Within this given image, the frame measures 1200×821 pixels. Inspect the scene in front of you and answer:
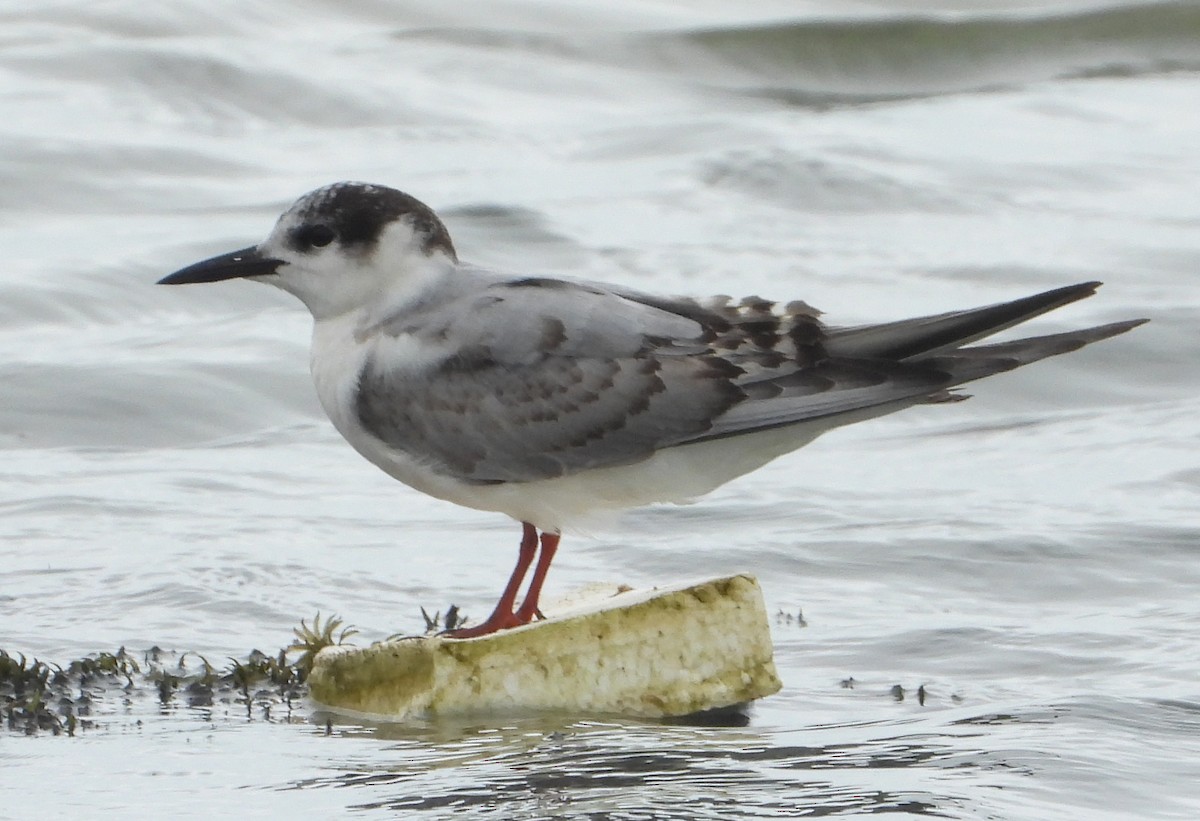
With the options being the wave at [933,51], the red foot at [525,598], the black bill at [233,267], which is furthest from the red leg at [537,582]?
the wave at [933,51]

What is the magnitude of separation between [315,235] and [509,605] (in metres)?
1.41

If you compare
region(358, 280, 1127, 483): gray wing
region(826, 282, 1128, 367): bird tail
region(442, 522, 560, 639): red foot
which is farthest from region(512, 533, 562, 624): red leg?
region(826, 282, 1128, 367): bird tail

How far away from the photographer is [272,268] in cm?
713

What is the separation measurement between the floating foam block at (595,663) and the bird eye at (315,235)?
153 cm

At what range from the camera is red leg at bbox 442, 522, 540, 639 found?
22.1ft

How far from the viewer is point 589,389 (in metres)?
6.75

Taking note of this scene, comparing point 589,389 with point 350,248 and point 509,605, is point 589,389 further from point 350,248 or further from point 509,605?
point 350,248

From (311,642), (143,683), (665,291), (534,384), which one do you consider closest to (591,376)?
(534,384)

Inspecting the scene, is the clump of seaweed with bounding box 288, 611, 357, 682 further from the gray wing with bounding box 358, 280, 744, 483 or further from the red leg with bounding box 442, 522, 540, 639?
the gray wing with bounding box 358, 280, 744, 483

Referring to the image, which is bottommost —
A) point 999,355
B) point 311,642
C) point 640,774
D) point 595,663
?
point 640,774

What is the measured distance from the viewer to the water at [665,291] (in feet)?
18.4

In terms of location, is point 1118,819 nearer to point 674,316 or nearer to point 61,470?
point 674,316

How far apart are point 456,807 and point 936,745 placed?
4.61 ft

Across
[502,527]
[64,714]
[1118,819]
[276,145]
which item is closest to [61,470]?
[502,527]
